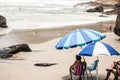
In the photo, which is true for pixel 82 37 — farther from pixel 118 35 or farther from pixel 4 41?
pixel 4 41

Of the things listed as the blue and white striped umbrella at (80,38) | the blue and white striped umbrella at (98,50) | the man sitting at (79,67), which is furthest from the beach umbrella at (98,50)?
the man sitting at (79,67)

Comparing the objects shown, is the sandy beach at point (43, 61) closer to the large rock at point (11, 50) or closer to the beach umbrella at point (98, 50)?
the large rock at point (11, 50)

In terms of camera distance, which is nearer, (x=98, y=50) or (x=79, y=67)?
(x=98, y=50)

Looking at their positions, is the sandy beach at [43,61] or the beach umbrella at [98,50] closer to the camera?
the beach umbrella at [98,50]

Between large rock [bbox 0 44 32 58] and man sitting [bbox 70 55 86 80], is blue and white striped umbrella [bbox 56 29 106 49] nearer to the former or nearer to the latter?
man sitting [bbox 70 55 86 80]

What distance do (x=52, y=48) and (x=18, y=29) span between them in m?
12.0

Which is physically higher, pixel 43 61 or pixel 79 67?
pixel 79 67

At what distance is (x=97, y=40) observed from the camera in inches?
406

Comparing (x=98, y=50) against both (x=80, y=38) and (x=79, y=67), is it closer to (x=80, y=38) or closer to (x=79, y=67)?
(x=80, y=38)

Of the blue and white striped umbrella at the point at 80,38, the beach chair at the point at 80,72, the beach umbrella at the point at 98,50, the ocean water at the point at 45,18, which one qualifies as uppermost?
the blue and white striped umbrella at the point at 80,38

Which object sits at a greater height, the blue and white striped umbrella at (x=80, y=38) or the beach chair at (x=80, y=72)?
the blue and white striped umbrella at (x=80, y=38)

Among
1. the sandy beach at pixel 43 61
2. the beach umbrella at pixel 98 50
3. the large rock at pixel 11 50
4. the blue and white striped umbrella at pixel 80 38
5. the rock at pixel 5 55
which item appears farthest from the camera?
the large rock at pixel 11 50

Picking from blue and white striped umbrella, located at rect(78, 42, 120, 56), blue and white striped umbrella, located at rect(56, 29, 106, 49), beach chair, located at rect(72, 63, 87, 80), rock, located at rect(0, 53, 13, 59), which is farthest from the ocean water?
blue and white striped umbrella, located at rect(78, 42, 120, 56)

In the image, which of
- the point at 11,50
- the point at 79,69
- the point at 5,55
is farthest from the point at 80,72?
the point at 11,50
